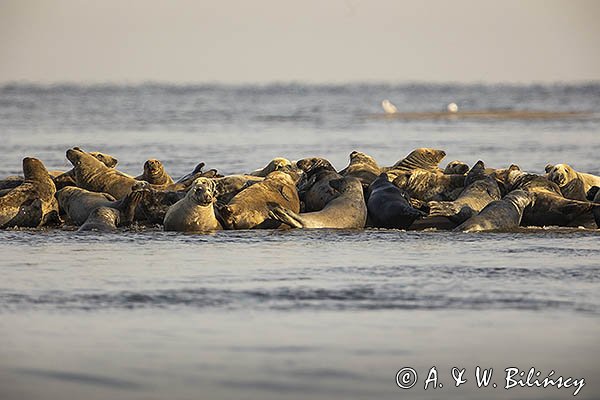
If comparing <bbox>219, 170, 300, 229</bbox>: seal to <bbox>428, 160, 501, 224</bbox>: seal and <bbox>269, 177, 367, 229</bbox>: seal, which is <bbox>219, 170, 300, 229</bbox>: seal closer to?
<bbox>269, 177, 367, 229</bbox>: seal

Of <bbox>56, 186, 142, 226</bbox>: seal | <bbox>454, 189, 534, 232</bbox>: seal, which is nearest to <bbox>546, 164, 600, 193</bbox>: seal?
<bbox>454, 189, 534, 232</bbox>: seal

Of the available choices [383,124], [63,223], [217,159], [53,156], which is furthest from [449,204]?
[383,124]

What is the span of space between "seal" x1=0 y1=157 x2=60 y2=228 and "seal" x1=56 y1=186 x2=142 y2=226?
151 mm

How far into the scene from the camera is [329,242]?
1159cm

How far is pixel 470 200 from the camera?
41.9 ft

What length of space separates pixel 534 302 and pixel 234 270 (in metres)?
2.62

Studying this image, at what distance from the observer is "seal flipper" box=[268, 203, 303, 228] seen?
477 inches

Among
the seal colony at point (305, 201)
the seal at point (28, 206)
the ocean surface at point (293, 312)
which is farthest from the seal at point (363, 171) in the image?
the seal at point (28, 206)

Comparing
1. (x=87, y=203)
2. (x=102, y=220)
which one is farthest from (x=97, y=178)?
(x=102, y=220)

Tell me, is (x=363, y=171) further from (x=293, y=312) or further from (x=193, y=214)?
(x=293, y=312)

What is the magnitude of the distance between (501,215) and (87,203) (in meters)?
4.37

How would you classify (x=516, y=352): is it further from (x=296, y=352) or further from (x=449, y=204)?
(x=449, y=204)

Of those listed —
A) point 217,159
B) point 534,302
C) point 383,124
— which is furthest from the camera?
point 383,124

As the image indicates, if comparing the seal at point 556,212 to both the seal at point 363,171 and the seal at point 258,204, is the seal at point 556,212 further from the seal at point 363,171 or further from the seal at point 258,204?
A: the seal at point 258,204
